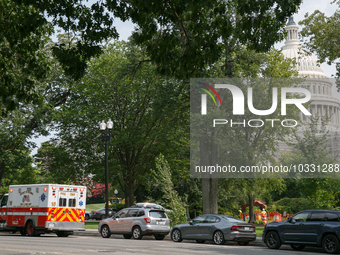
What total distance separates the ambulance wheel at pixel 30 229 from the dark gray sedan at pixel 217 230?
803 centimetres

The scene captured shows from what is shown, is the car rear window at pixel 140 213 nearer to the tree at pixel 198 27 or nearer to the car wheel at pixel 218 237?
the car wheel at pixel 218 237

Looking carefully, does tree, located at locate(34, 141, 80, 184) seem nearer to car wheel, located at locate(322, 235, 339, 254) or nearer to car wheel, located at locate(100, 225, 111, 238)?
car wheel, located at locate(100, 225, 111, 238)

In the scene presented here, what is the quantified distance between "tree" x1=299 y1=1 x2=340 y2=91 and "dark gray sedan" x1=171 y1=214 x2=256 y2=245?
34.9ft

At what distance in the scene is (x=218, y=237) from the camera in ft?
65.9

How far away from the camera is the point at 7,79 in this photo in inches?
534

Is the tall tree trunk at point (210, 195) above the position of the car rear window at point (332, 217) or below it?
above

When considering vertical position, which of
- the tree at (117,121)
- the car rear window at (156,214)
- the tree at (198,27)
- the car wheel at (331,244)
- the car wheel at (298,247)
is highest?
the tree at (117,121)

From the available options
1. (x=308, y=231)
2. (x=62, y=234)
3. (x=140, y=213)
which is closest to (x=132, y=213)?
(x=140, y=213)

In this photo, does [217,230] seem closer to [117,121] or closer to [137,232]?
[137,232]

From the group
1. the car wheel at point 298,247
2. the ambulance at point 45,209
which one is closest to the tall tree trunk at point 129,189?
the ambulance at point 45,209

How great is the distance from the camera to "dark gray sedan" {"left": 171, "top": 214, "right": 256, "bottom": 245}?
64.7 feet

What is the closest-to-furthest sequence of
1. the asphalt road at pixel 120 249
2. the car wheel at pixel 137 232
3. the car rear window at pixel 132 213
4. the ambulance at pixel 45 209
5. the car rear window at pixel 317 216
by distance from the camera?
the asphalt road at pixel 120 249, the car rear window at pixel 317 216, the car wheel at pixel 137 232, the car rear window at pixel 132 213, the ambulance at pixel 45 209

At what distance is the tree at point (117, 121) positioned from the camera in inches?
1439

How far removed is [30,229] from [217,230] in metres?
10.9
